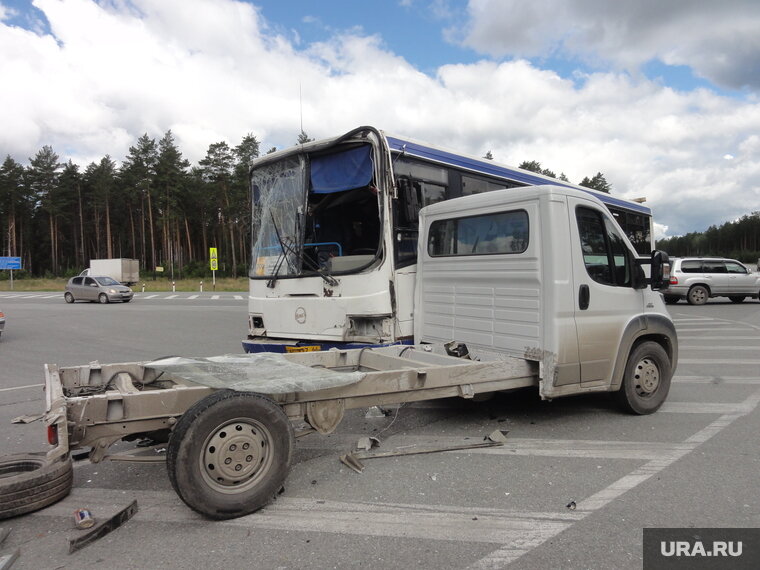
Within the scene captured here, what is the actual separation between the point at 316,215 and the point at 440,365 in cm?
298

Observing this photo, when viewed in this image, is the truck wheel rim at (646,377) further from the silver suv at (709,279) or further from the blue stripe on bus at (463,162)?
the silver suv at (709,279)

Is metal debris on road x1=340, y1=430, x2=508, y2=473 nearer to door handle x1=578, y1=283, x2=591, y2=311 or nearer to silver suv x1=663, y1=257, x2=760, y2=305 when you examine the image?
door handle x1=578, y1=283, x2=591, y2=311

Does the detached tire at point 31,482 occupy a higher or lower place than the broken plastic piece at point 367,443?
higher

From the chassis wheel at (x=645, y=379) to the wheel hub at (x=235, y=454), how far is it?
12.7 feet

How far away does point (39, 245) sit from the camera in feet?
245

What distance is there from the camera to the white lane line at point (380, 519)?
3230mm

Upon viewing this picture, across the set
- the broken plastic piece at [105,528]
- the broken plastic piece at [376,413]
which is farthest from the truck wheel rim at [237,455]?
the broken plastic piece at [376,413]

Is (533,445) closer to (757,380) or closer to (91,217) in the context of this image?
(757,380)

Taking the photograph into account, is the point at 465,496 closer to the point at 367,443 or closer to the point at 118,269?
the point at 367,443

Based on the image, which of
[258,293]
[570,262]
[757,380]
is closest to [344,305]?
[258,293]

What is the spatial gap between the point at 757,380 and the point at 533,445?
4678 millimetres

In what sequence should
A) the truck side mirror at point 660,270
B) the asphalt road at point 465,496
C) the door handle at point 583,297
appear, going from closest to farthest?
the asphalt road at point 465,496
the door handle at point 583,297
the truck side mirror at point 660,270

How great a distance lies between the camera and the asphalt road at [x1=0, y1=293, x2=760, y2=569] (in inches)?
119

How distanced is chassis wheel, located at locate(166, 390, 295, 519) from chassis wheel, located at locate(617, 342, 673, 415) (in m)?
3.73
